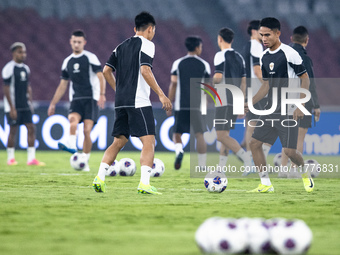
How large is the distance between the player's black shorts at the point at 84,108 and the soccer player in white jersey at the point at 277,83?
3.82 m

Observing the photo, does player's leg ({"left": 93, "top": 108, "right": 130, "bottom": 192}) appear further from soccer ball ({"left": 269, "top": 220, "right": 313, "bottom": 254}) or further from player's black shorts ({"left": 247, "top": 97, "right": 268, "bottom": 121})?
soccer ball ({"left": 269, "top": 220, "right": 313, "bottom": 254})

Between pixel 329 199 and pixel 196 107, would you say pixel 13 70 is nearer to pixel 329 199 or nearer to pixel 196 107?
pixel 196 107

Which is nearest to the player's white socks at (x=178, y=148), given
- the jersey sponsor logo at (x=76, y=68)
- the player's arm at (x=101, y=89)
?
the player's arm at (x=101, y=89)

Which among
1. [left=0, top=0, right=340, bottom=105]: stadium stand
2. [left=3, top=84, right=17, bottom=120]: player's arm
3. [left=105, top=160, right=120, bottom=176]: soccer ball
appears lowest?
[left=105, top=160, right=120, bottom=176]: soccer ball

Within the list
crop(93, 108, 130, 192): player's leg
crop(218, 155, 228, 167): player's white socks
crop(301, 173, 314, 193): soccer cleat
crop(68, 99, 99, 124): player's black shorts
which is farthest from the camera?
crop(68, 99, 99, 124): player's black shorts

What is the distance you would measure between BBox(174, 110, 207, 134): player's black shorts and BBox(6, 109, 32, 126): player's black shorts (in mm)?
3184

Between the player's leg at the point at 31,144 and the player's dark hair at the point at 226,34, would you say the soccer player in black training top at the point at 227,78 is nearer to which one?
the player's dark hair at the point at 226,34

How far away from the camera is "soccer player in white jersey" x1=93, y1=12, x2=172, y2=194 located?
7.00 m

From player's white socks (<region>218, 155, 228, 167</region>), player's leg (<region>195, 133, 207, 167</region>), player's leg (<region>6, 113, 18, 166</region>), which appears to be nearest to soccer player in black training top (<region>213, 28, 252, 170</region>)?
player's white socks (<region>218, 155, 228, 167</region>)

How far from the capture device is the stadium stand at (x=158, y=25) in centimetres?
2003

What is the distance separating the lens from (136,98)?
23.1ft

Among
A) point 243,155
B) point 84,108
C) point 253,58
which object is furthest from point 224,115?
point 84,108

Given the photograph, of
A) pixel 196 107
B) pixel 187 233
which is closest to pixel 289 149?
pixel 187 233

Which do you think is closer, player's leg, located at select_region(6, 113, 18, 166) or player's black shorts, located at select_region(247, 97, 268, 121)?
player's black shorts, located at select_region(247, 97, 268, 121)
